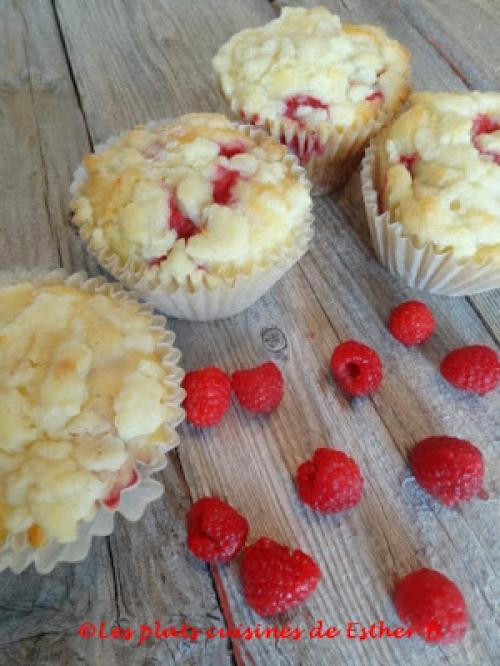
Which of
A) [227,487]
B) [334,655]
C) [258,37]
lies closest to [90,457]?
[227,487]

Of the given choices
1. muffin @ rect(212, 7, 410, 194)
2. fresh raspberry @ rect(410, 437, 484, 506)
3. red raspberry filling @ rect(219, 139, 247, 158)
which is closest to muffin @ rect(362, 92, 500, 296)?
muffin @ rect(212, 7, 410, 194)

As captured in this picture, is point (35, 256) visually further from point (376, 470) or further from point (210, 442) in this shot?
point (376, 470)

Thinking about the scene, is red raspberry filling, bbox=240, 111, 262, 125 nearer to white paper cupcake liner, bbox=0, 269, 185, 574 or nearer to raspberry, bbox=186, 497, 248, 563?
white paper cupcake liner, bbox=0, 269, 185, 574

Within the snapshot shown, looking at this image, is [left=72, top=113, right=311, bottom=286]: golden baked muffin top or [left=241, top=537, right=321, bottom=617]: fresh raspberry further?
[left=72, top=113, right=311, bottom=286]: golden baked muffin top

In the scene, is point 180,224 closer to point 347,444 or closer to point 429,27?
point 347,444

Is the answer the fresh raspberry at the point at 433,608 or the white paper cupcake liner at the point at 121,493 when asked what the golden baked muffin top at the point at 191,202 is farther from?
the fresh raspberry at the point at 433,608

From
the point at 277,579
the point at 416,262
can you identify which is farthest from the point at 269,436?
the point at 416,262
